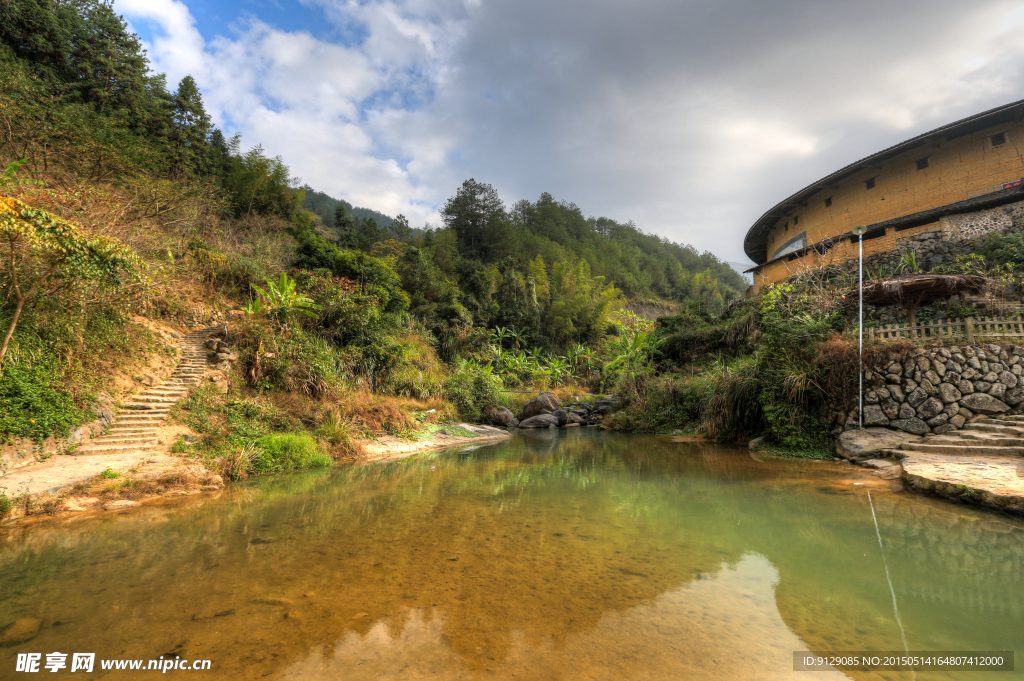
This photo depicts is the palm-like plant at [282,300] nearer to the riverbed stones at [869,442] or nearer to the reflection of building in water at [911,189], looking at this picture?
the riverbed stones at [869,442]

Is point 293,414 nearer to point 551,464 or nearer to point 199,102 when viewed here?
point 551,464

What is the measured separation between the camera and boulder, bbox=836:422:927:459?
7.47 meters

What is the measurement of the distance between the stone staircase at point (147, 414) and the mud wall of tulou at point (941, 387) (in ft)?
44.2

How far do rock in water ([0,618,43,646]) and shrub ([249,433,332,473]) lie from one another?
192 inches

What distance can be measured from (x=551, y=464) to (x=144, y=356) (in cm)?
893

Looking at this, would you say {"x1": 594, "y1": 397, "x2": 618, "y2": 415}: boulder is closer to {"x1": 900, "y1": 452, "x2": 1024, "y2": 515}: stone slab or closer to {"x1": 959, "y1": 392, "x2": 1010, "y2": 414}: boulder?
{"x1": 959, "y1": 392, "x2": 1010, "y2": 414}: boulder

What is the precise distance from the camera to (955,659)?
2.14 m

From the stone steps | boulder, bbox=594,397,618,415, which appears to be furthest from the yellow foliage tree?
boulder, bbox=594,397,618,415

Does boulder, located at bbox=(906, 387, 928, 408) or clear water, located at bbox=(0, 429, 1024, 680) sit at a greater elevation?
boulder, located at bbox=(906, 387, 928, 408)

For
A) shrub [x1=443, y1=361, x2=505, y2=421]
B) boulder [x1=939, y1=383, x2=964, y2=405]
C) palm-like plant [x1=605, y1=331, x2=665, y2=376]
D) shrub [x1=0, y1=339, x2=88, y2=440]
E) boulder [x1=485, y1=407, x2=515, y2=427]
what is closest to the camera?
shrub [x1=0, y1=339, x2=88, y2=440]

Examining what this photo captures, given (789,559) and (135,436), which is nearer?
(789,559)

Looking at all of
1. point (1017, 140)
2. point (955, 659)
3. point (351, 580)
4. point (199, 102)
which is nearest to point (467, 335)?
point (199, 102)

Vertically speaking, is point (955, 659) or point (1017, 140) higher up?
point (1017, 140)

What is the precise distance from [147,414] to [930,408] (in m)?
14.8
